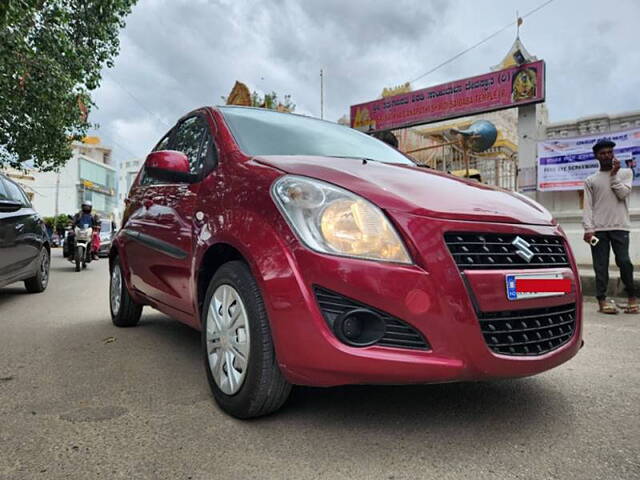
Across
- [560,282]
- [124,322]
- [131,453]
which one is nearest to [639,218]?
[560,282]

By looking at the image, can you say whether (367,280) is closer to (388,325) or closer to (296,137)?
(388,325)

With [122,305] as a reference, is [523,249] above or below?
above

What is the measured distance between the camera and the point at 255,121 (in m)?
2.81

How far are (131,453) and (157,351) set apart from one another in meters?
1.57

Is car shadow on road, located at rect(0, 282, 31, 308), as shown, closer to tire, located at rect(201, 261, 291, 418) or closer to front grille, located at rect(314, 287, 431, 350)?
tire, located at rect(201, 261, 291, 418)

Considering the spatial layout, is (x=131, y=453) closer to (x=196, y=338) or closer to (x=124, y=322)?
(x=196, y=338)

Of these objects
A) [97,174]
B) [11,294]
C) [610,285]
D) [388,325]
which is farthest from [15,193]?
[97,174]

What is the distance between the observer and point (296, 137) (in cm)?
277

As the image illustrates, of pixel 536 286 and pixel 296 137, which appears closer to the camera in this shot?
pixel 536 286

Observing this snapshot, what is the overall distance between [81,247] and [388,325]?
396 inches

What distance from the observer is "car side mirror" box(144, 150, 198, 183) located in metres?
2.57

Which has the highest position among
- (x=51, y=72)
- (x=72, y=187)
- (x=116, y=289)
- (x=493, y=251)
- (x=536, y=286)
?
(x=72, y=187)

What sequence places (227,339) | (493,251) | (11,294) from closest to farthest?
(493,251)
(227,339)
(11,294)

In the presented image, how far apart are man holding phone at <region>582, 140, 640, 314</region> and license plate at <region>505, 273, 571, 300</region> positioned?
334cm
